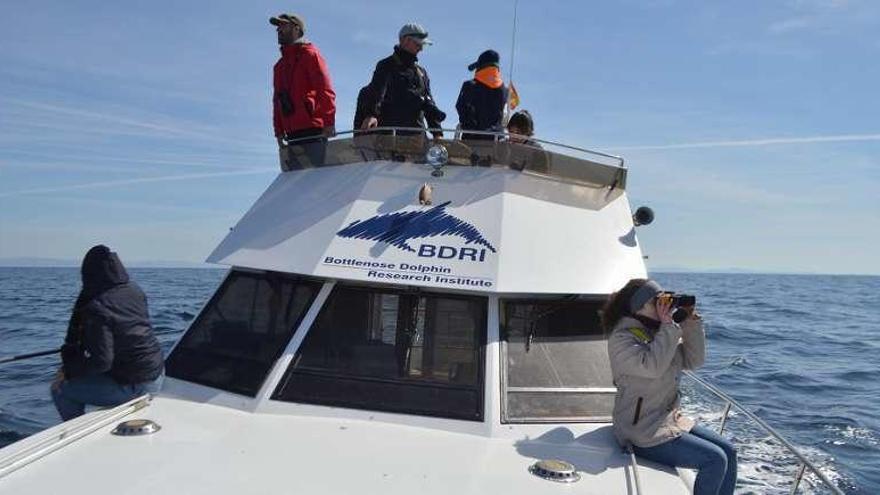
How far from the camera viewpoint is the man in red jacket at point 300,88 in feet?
20.9

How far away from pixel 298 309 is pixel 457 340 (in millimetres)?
1167

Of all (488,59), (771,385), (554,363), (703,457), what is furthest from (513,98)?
(771,385)

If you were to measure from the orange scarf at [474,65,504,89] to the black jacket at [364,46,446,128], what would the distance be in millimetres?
560

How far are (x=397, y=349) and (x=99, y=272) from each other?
1965mm

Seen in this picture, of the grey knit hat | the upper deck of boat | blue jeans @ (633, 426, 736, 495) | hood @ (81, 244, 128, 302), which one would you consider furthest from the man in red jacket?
blue jeans @ (633, 426, 736, 495)

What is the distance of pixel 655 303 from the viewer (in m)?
3.95

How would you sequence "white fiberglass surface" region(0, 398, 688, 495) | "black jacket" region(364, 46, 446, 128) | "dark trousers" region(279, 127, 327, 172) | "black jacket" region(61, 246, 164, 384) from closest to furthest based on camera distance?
"white fiberglass surface" region(0, 398, 688, 495) → "black jacket" region(61, 246, 164, 384) → "dark trousers" region(279, 127, 327, 172) → "black jacket" region(364, 46, 446, 128)

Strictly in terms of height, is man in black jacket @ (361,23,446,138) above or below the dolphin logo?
above

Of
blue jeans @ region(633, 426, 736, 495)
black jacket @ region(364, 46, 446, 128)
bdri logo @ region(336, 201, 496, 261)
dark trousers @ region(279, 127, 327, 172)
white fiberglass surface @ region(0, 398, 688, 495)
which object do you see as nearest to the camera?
white fiberglass surface @ region(0, 398, 688, 495)

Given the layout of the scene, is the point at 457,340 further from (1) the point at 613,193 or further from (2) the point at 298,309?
(1) the point at 613,193

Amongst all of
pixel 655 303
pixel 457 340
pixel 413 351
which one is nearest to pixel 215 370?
pixel 413 351

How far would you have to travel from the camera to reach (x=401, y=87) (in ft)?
22.2

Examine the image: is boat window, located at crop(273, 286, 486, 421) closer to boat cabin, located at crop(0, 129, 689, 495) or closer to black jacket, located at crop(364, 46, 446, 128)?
boat cabin, located at crop(0, 129, 689, 495)

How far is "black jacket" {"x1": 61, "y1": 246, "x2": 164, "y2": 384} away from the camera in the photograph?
418cm
